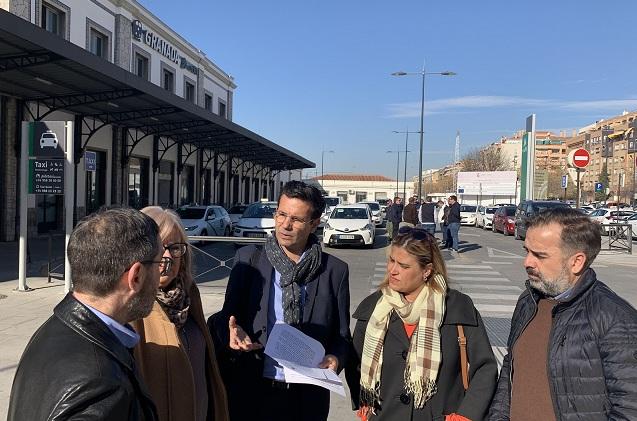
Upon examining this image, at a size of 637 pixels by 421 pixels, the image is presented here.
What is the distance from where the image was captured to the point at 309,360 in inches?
99.3

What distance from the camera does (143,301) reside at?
62.2 inches

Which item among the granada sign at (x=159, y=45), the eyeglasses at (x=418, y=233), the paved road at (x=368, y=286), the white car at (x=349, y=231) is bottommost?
the paved road at (x=368, y=286)

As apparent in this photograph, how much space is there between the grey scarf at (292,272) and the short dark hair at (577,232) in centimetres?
108

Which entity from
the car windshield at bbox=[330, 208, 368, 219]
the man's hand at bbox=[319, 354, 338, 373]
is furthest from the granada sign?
the man's hand at bbox=[319, 354, 338, 373]

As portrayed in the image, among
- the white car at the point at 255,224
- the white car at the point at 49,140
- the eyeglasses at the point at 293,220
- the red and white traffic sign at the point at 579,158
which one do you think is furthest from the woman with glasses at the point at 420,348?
the red and white traffic sign at the point at 579,158

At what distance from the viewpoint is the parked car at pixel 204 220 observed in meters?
18.5

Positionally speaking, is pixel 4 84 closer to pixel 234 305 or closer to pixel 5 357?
pixel 5 357

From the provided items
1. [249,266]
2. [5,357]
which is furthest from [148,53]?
[249,266]

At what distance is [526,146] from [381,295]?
39389mm

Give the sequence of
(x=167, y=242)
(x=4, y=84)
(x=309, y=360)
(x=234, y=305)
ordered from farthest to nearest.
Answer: (x=4, y=84), (x=234, y=305), (x=309, y=360), (x=167, y=242)

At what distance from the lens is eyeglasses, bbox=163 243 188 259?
→ 2293 millimetres

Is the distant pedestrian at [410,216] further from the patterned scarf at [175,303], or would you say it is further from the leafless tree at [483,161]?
the leafless tree at [483,161]

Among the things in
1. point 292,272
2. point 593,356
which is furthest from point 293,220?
point 593,356

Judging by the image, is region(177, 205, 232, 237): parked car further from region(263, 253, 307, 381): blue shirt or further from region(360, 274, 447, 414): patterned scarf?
region(360, 274, 447, 414): patterned scarf
